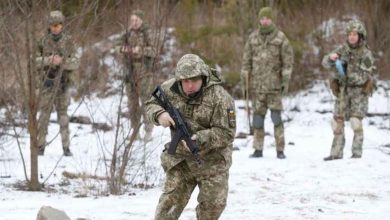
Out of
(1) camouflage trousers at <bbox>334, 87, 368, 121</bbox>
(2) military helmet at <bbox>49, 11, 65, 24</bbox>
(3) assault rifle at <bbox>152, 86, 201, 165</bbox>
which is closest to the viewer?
(3) assault rifle at <bbox>152, 86, 201, 165</bbox>

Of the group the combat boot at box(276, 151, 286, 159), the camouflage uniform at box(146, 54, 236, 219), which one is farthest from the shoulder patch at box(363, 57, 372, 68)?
the camouflage uniform at box(146, 54, 236, 219)

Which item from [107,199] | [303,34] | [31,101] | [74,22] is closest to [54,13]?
[74,22]

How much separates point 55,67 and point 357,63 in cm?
360

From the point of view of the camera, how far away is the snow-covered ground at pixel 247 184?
665 cm

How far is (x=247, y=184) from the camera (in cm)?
792

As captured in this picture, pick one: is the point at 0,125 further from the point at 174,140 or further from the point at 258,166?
the point at 174,140

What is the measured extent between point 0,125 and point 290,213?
4954 millimetres

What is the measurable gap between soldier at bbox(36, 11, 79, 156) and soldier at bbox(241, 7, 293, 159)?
230 centimetres

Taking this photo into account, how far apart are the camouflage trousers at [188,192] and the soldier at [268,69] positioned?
4309 mm

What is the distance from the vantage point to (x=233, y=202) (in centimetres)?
711

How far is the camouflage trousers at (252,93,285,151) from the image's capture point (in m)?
9.41

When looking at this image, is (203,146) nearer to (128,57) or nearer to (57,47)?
(128,57)

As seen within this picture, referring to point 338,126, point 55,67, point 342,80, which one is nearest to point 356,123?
point 338,126

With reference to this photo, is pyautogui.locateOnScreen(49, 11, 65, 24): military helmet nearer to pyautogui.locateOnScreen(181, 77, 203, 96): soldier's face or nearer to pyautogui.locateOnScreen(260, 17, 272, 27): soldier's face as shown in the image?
pyautogui.locateOnScreen(260, 17, 272, 27): soldier's face
